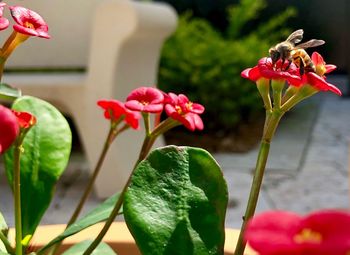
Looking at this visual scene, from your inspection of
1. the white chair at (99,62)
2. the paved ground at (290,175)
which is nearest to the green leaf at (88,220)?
the paved ground at (290,175)

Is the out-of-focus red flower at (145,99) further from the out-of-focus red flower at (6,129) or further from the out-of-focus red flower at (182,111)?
the out-of-focus red flower at (6,129)

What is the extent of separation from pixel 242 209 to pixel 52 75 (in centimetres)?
95

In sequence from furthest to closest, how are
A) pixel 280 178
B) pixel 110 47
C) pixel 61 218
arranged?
pixel 280 178, pixel 110 47, pixel 61 218

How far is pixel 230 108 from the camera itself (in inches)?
175

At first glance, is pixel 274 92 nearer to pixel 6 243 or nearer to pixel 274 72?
pixel 274 72

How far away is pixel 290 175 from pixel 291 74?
292 centimetres

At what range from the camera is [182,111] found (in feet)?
2.35

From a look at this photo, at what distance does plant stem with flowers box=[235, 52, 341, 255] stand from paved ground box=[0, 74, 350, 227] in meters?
1.90

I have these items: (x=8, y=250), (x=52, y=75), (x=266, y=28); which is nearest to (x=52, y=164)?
(x=8, y=250)

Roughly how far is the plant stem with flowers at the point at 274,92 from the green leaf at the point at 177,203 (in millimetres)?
29

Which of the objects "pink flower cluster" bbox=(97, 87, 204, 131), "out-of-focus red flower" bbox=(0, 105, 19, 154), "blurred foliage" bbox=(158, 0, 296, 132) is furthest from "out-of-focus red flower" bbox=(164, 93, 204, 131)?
"blurred foliage" bbox=(158, 0, 296, 132)

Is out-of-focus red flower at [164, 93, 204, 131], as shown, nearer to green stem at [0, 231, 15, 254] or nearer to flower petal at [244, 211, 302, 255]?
green stem at [0, 231, 15, 254]

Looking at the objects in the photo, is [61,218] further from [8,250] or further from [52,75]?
[8,250]

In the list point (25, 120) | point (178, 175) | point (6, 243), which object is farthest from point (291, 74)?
point (6, 243)
